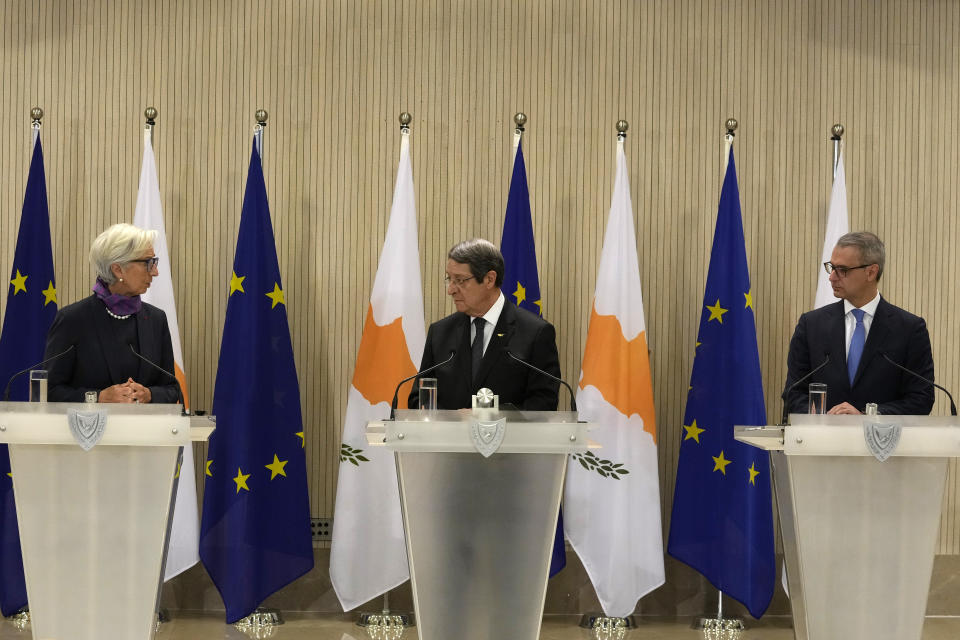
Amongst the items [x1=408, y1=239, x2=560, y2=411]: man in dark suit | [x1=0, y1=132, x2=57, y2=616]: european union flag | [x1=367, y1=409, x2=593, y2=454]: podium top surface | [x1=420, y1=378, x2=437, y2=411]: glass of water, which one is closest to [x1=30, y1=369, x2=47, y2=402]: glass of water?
[x1=367, y1=409, x2=593, y2=454]: podium top surface

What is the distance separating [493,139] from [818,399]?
2635mm

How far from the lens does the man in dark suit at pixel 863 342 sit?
407 cm

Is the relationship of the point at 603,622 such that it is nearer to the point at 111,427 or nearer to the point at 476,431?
the point at 476,431

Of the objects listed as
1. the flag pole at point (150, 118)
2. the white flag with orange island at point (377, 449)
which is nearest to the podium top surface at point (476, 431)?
the white flag with orange island at point (377, 449)

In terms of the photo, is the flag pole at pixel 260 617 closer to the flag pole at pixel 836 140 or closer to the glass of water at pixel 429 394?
the glass of water at pixel 429 394

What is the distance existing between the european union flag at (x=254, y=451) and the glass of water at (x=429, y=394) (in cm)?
184

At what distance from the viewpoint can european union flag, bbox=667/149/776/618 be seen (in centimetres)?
502

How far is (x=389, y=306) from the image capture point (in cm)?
511

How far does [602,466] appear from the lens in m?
5.10

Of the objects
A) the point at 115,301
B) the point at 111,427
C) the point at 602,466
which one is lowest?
the point at 602,466

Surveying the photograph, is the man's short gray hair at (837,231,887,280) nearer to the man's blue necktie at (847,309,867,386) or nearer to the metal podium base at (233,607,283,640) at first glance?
the man's blue necktie at (847,309,867,386)

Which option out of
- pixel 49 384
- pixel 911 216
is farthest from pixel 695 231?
pixel 49 384

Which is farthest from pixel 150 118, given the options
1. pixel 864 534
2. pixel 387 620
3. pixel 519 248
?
pixel 864 534

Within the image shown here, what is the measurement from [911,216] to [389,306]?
284cm
